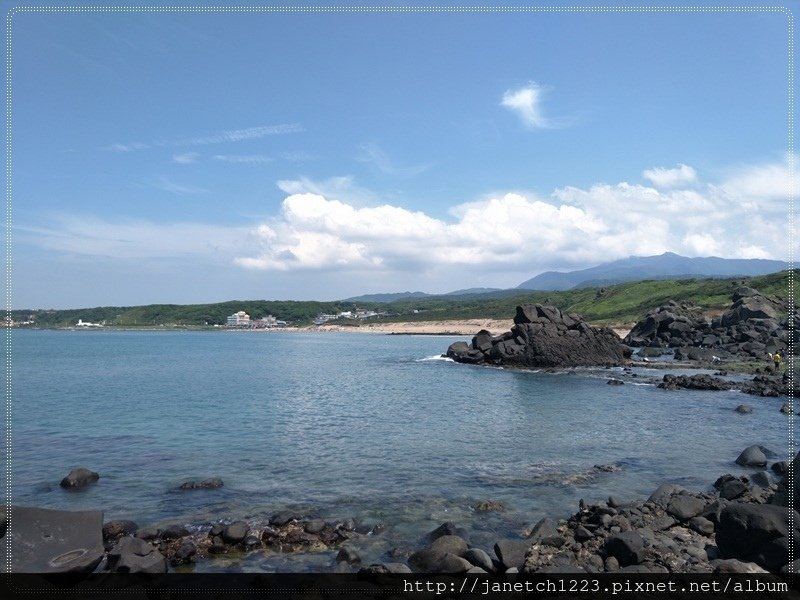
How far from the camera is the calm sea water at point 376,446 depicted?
2138 centimetres

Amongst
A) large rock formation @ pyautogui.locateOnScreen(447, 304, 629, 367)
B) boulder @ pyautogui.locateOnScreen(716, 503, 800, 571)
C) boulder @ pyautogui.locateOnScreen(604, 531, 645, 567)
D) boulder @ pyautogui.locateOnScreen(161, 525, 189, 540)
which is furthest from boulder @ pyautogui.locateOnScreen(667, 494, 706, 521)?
large rock formation @ pyautogui.locateOnScreen(447, 304, 629, 367)

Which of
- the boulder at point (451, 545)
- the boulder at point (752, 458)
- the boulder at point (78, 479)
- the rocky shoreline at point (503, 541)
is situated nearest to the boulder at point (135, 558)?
the rocky shoreline at point (503, 541)

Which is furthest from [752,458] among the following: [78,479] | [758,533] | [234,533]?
[78,479]

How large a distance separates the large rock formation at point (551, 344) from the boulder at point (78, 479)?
64.5 m

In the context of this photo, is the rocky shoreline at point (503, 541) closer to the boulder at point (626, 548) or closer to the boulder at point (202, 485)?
the boulder at point (626, 548)

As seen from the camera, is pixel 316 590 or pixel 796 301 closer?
pixel 316 590

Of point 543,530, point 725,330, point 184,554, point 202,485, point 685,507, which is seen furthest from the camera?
point 725,330

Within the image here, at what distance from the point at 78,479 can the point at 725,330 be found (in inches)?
3869

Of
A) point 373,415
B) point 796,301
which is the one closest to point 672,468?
point 373,415

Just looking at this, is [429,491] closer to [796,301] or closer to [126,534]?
[126,534]

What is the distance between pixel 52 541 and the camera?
51.4 feet

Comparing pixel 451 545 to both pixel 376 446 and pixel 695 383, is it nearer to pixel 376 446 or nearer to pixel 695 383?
pixel 376 446

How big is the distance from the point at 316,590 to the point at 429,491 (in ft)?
33.8

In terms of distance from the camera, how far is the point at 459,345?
311 feet
